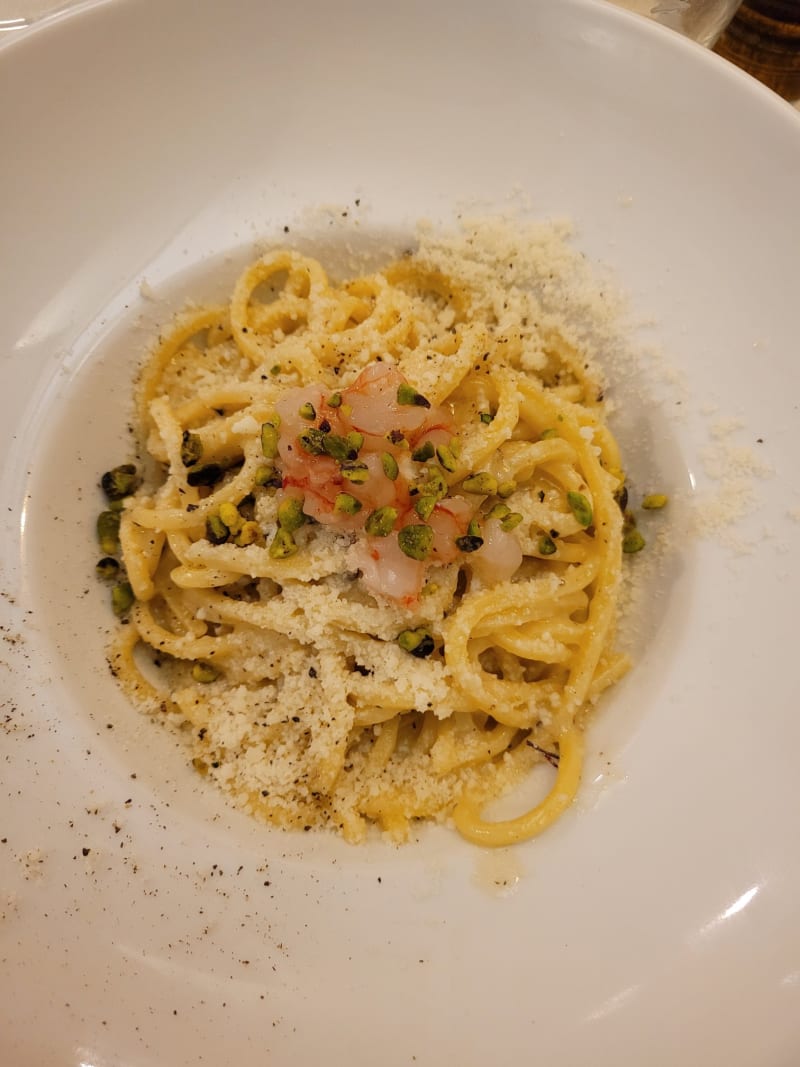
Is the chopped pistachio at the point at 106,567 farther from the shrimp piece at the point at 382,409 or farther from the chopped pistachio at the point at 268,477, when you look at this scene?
the shrimp piece at the point at 382,409

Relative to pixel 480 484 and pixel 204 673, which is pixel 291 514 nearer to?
pixel 480 484

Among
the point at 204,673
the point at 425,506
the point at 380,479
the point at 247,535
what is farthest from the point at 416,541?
the point at 204,673

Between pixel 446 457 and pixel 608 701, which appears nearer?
pixel 446 457

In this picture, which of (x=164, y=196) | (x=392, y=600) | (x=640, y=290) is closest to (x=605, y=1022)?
(x=392, y=600)

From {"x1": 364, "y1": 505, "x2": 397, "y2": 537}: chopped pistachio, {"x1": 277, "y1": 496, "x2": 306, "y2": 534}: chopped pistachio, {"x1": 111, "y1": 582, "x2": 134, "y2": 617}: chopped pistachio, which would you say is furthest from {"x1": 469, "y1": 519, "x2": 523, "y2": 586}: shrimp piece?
{"x1": 111, "y1": 582, "x2": 134, "y2": 617}: chopped pistachio

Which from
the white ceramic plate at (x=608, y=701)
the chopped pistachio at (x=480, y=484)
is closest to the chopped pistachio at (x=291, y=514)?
the chopped pistachio at (x=480, y=484)

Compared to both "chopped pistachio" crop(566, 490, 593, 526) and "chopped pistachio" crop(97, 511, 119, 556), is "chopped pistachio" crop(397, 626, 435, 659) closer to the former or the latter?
"chopped pistachio" crop(566, 490, 593, 526)
